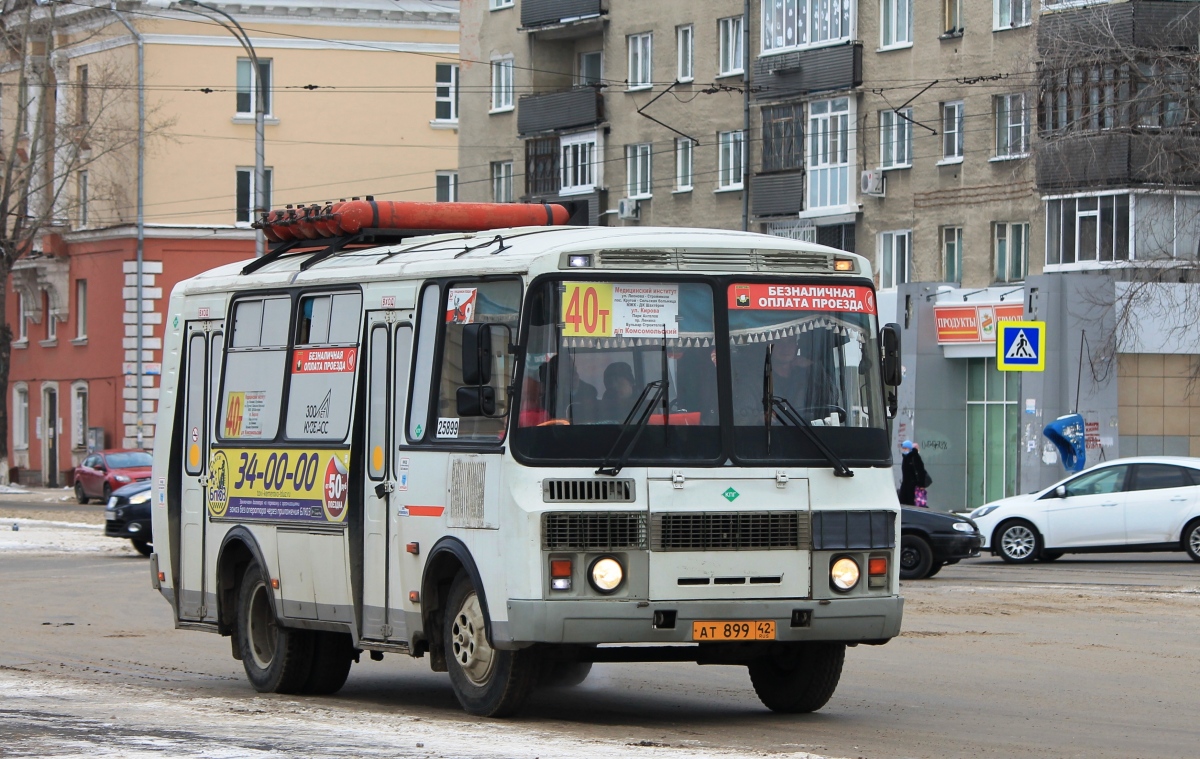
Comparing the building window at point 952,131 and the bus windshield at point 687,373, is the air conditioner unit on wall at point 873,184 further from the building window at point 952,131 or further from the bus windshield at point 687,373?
the bus windshield at point 687,373

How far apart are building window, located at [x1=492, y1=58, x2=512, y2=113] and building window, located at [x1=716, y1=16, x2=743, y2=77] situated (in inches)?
362

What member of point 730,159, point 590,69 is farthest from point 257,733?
point 590,69

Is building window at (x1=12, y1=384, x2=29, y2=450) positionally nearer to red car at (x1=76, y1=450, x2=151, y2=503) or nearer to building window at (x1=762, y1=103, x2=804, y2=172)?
red car at (x1=76, y1=450, x2=151, y2=503)

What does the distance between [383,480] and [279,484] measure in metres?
1.32

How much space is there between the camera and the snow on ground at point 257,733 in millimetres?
10031

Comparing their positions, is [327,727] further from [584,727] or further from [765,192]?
[765,192]

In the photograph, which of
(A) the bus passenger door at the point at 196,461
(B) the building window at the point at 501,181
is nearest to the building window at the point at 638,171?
(B) the building window at the point at 501,181

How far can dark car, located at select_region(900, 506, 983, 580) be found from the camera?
26562 millimetres

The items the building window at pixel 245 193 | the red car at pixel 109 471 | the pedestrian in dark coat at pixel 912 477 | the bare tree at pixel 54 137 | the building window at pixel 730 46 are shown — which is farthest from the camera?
the building window at pixel 245 193

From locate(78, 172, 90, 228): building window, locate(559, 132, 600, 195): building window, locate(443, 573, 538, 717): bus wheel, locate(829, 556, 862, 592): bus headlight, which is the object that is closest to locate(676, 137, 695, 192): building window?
locate(559, 132, 600, 195): building window

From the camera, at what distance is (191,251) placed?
65.3m

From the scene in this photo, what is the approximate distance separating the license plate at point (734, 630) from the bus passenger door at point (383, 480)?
194cm

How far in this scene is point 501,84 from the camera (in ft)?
196

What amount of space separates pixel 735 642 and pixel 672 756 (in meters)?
1.64
